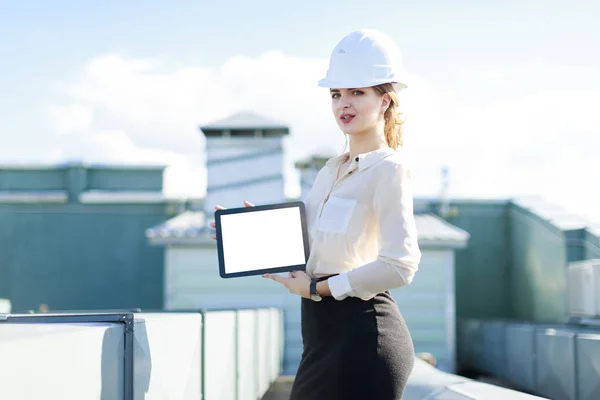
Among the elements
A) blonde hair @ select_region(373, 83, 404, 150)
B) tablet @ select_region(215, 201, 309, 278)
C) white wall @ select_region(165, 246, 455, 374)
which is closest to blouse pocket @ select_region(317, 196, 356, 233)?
tablet @ select_region(215, 201, 309, 278)

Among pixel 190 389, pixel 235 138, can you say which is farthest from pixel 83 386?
pixel 235 138

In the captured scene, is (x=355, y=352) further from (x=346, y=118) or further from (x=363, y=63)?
(x=363, y=63)

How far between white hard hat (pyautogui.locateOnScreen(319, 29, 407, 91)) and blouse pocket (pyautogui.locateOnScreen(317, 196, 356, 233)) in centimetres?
39

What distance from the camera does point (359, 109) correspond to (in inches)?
100

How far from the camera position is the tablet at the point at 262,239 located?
254 cm

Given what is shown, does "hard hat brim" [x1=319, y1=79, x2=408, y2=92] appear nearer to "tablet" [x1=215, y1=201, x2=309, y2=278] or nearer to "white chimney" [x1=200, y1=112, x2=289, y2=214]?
"tablet" [x1=215, y1=201, x2=309, y2=278]

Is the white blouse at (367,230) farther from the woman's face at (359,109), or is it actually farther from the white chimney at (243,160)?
the white chimney at (243,160)

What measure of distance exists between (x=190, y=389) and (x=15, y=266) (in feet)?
52.5

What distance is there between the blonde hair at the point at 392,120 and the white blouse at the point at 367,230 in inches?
4.8

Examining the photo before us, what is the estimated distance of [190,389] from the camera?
12.2ft

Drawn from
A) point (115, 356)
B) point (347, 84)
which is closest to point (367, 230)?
point (347, 84)

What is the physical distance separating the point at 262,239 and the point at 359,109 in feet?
1.77

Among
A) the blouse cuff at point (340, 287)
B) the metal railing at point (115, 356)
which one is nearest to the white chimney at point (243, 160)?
the metal railing at point (115, 356)

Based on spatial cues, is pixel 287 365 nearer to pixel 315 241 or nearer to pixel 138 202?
pixel 138 202
